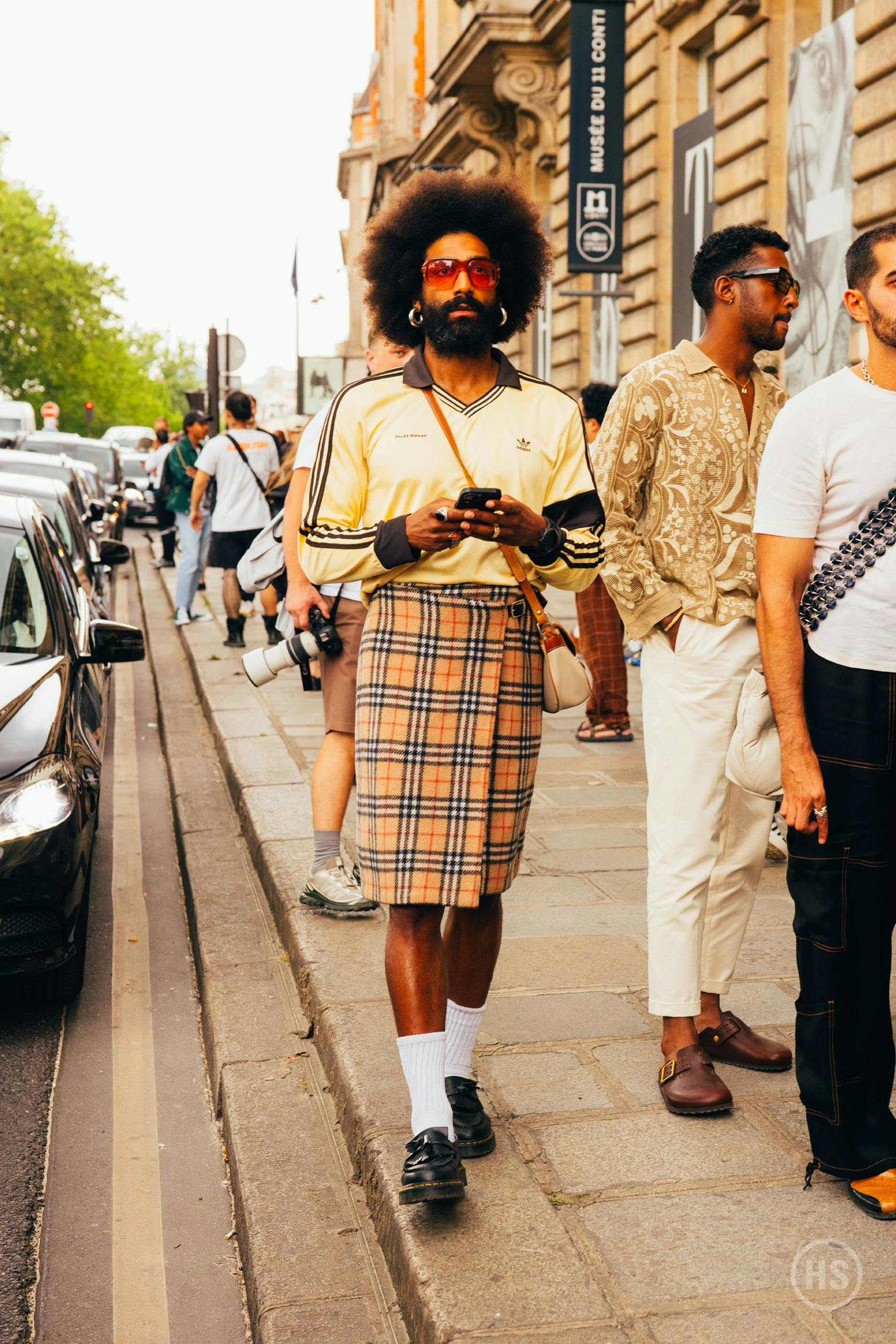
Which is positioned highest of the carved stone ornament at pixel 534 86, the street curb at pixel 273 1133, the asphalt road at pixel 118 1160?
the carved stone ornament at pixel 534 86

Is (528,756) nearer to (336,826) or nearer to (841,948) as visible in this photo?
(841,948)

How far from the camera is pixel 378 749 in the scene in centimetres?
311

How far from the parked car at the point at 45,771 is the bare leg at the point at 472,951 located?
1.59 meters

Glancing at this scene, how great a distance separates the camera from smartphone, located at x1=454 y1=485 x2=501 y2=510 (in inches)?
113

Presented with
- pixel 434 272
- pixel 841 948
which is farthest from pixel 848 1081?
pixel 434 272

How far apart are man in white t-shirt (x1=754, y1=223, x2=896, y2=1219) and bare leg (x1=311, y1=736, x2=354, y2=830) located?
2.39 metres

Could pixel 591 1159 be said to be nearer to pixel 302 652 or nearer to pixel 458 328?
pixel 458 328

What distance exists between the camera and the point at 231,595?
12391mm

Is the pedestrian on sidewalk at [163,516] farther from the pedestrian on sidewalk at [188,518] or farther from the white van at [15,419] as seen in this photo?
the white van at [15,419]

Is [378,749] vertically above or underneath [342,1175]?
above

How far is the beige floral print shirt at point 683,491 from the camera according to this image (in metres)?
3.61

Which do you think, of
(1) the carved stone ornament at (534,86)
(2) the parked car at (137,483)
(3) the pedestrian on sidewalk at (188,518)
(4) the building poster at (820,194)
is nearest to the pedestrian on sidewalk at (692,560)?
(4) the building poster at (820,194)

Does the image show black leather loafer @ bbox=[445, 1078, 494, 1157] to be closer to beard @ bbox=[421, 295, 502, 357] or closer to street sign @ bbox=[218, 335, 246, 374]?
beard @ bbox=[421, 295, 502, 357]

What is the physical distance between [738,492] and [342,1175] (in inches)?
74.1
